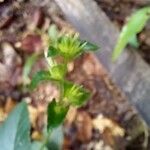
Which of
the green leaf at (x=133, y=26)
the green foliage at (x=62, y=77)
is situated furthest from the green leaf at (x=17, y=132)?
the green leaf at (x=133, y=26)

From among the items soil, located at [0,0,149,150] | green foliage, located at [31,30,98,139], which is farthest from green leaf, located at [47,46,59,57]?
soil, located at [0,0,149,150]

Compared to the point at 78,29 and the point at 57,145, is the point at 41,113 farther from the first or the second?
the point at 57,145

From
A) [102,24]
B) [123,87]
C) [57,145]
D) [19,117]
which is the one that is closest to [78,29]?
[102,24]

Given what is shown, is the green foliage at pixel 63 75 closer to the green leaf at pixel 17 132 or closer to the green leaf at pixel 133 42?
the green leaf at pixel 17 132

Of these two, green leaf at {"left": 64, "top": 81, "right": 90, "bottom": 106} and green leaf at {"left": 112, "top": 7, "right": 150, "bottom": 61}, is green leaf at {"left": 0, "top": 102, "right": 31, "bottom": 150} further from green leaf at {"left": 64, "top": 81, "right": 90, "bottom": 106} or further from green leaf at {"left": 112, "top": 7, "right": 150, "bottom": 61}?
green leaf at {"left": 112, "top": 7, "right": 150, "bottom": 61}

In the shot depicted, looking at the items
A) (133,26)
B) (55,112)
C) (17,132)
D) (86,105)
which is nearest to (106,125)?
(86,105)

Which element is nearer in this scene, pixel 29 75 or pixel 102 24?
pixel 102 24

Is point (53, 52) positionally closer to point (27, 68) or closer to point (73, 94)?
point (73, 94)
